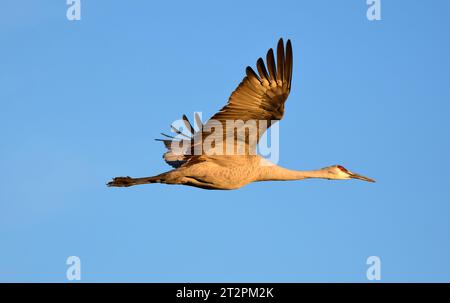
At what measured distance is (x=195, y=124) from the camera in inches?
559

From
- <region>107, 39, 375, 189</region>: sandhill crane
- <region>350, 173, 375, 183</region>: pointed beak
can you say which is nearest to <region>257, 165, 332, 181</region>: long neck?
<region>107, 39, 375, 189</region>: sandhill crane

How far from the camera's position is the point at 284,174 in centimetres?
1326

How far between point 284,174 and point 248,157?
0.80 meters

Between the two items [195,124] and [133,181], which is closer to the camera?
[133,181]

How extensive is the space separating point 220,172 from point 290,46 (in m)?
2.33

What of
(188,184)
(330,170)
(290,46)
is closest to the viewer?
(290,46)

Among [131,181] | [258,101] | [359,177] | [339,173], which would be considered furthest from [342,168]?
[131,181]

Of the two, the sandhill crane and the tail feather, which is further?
the tail feather

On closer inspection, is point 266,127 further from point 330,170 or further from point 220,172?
point 330,170

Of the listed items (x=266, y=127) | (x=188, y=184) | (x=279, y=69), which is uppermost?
(x=279, y=69)

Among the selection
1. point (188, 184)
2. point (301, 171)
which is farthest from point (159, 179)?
point (301, 171)

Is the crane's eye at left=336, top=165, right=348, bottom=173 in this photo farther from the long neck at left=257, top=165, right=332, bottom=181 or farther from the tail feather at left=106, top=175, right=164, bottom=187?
the tail feather at left=106, top=175, right=164, bottom=187

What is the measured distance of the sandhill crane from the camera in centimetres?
1202

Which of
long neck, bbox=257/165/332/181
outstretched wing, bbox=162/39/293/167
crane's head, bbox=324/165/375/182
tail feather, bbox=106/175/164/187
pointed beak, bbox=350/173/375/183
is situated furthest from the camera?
pointed beak, bbox=350/173/375/183
